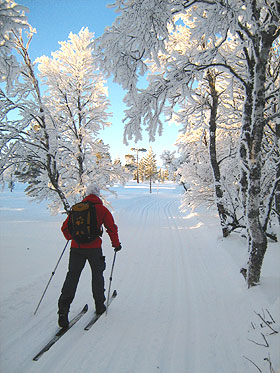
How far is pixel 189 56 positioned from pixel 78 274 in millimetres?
4605

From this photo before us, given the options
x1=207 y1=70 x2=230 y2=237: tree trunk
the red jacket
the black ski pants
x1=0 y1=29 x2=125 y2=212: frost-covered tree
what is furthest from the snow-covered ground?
x1=0 y1=29 x2=125 y2=212: frost-covered tree

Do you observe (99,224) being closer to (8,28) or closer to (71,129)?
(8,28)

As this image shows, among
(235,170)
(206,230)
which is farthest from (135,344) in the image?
(235,170)

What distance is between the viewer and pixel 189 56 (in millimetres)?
3797

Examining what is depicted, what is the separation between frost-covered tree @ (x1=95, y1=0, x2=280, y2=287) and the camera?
9.78 feet

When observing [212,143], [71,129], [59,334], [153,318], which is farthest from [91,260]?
[71,129]

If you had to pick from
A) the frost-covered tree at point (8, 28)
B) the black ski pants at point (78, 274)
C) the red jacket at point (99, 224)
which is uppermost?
the frost-covered tree at point (8, 28)

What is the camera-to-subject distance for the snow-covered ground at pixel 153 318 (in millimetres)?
2480

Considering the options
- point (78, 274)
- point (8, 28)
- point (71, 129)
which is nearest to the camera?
point (8, 28)

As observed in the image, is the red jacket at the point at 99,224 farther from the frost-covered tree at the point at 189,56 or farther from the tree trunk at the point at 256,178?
the tree trunk at the point at 256,178

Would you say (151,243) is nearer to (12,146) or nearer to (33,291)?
(33,291)

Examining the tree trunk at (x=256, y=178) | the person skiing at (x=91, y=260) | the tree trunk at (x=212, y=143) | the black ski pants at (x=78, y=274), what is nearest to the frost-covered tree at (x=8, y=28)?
the person skiing at (x=91, y=260)

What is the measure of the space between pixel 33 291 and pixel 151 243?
15.9 feet

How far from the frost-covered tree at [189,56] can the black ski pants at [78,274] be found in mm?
2419
